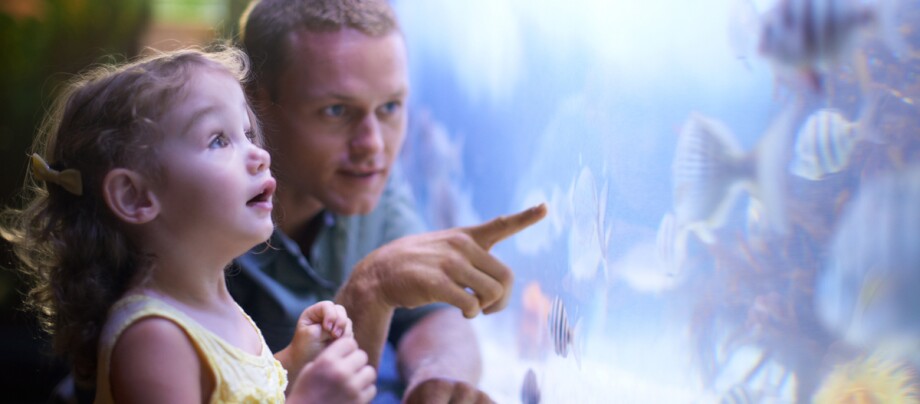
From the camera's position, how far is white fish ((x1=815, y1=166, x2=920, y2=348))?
2.15 feet

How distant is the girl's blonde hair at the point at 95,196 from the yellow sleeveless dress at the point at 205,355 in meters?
0.02

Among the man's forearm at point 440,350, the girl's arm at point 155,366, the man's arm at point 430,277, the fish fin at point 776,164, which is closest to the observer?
the girl's arm at point 155,366

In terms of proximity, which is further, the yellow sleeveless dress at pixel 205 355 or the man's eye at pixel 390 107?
the man's eye at pixel 390 107

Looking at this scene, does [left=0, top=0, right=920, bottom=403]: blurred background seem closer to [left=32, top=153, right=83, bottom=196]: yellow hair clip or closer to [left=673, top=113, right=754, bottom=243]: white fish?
[left=673, top=113, right=754, bottom=243]: white fish

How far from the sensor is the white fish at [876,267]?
2.15 ft

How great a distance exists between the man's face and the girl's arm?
9.5 inches

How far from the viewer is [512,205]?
3.38 feet

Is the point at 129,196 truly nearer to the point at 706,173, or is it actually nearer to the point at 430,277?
the point at 430,277

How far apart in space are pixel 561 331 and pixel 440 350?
14 cm

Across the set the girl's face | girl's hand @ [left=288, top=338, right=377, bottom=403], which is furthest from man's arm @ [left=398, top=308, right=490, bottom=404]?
the girl's face

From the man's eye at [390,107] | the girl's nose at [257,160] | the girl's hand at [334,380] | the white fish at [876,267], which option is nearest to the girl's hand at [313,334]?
the girl's hand at [334,380]

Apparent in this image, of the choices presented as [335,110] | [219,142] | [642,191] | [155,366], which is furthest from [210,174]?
[642,191]

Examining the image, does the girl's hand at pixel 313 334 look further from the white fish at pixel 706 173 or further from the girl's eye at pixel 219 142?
the white fish at pixel 706 173

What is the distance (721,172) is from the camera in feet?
2.49
